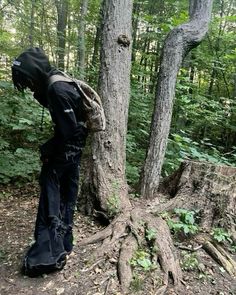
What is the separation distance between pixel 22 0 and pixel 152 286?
8692mm

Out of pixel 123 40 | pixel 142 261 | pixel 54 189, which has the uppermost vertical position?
pixel 123 40

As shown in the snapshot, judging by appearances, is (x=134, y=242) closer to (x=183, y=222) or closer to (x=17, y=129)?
(x=183, y=222)

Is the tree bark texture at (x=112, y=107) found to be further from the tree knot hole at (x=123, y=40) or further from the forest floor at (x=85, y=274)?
the forest floor at (x=85, y=274)

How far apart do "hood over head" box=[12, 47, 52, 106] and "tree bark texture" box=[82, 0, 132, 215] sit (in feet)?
4.69

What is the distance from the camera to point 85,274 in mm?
3109

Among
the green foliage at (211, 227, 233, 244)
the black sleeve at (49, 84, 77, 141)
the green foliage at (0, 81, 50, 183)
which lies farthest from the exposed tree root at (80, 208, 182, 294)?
the green foliage at (0, 81, 50, 183)

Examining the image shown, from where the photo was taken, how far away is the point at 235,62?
1069 centimetres

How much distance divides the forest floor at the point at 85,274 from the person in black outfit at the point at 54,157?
149mm

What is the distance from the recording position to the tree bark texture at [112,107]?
4219mm

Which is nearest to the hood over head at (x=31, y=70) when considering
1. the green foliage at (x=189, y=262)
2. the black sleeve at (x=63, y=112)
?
the black sleeve at (x=63, y=112)

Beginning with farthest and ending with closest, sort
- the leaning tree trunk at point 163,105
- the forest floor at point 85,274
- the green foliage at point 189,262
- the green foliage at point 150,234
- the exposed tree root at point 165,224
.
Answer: the leaning tree trunk at point 163,105
the green foliage at point 150,234
the green foliage at point 189,262
the exposed tree root at point 165,224
the forest floor at point 85,274

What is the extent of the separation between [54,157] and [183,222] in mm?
1971

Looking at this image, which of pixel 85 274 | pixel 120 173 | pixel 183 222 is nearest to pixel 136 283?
pixel 85 274

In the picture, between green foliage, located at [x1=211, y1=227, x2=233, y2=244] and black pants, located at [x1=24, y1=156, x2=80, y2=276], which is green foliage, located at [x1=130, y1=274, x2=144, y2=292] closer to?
black pants, located at [x1=24, y1=156, x2=80, y2=276]
